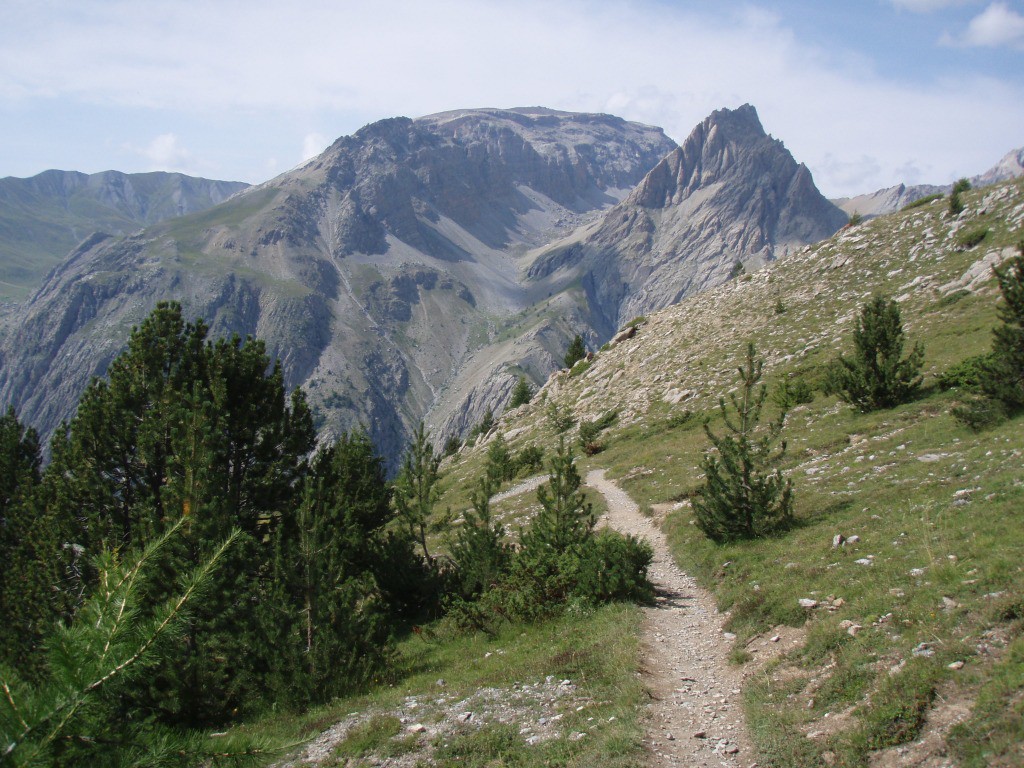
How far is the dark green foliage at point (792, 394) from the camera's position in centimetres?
2617

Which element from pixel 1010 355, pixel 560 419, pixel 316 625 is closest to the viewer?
pixel 316 625

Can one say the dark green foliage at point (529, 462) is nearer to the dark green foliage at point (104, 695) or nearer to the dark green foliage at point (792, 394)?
the dark green foliage at point (792, 394)

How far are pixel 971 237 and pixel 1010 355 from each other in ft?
81.0

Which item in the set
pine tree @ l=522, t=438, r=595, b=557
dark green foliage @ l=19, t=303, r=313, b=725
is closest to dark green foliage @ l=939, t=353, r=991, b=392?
pine tree @ l=522, t=438, r=595, b=557

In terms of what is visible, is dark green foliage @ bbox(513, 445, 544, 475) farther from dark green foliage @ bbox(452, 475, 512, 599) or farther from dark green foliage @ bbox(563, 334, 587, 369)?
dark green foliage @ bbox(563, 334, 587, 369)

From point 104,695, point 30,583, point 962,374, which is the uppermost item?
point 104,695

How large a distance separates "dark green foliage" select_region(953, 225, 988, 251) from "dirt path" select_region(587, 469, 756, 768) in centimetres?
3310

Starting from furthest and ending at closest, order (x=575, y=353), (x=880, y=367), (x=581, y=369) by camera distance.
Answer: (x=575, y=353) < (x=581, y=369) < (x=880, y=367)

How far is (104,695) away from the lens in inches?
143

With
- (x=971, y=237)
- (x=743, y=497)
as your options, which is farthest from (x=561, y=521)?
(x=971, y=237)

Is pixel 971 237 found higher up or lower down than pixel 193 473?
higher up

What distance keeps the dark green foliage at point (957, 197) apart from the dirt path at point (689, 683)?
38922mm

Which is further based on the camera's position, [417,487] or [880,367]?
[880,367]

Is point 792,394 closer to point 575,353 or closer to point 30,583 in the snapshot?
point 30,583
